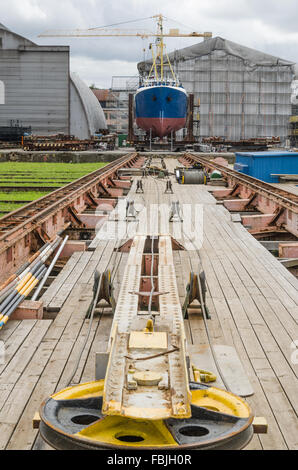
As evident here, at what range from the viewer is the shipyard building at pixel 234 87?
55875 millimetres

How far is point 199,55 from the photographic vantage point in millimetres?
55938

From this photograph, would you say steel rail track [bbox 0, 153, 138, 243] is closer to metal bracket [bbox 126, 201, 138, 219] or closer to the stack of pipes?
the stack of pipes

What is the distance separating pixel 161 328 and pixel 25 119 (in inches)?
1679

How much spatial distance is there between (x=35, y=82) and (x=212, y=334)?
137 feet

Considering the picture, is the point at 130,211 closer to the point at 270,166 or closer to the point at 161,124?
the point at 270,166

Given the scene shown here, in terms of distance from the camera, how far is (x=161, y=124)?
3962 centimetres

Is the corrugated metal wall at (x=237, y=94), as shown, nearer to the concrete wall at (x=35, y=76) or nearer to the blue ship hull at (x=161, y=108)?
the blue ship hull at (x=161, y=108)

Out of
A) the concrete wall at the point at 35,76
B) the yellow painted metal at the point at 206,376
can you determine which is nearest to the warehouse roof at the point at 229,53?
the concrete wall at the point at 35,76

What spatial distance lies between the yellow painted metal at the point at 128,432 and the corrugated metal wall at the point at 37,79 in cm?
4216

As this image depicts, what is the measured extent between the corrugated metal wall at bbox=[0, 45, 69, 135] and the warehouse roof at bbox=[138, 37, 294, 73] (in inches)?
672

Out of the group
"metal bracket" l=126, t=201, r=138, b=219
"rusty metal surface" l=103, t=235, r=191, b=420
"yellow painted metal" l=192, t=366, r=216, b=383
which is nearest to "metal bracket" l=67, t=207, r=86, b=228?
"metal bracket" l=126, t=201, r=138, b=219

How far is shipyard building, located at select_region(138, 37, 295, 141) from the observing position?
183 feet

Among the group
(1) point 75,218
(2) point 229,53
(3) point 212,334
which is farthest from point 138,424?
(2) point 229,53
